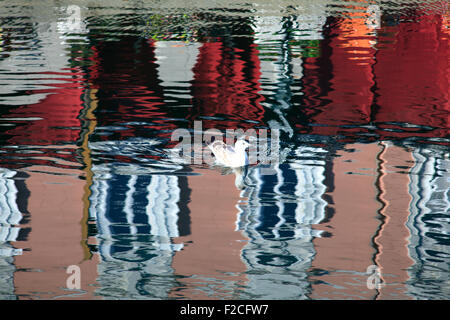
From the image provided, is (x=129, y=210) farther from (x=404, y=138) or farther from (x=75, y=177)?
(x=404, y=138)

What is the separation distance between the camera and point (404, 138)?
28.5 ft

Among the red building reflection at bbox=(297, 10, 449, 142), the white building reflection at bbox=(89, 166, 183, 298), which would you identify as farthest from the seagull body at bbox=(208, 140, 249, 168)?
the red building reflection at bbox=(297, 10, 449, 142)

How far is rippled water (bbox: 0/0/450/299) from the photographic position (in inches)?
214

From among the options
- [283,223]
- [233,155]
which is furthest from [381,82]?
[283,223]

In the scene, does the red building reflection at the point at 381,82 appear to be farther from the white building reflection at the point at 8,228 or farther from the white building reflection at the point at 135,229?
the white building reflection at the point at 8,228

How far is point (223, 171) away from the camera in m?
7.67

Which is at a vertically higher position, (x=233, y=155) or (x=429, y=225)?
(x=233, y=155)

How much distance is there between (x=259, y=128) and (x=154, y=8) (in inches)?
392

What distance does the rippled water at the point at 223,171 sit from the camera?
544cm

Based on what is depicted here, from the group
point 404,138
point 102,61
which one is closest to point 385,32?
point 102,61

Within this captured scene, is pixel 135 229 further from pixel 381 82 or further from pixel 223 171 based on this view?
pixel 381 82

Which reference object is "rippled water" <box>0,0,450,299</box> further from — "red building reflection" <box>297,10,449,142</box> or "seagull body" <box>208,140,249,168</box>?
"seagull body" <box>208,140,249,168</box>

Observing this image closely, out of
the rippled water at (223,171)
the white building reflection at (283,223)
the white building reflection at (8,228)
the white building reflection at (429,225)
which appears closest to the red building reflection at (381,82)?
the rippled water at (223,171)
